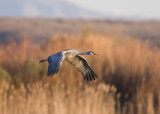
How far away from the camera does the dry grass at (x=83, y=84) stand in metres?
5.39

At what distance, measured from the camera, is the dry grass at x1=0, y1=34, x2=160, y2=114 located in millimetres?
5391

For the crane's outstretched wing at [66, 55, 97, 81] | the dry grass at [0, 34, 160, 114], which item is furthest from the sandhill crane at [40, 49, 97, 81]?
the dry grass at [0, 34, 160, 114]

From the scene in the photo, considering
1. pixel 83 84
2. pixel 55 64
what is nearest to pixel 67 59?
pixel 55 64

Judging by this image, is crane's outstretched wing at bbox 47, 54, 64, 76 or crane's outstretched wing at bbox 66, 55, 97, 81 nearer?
crane's outstretched wing at bbox 47, 54, 64, 76

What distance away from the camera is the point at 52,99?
561 centimetres

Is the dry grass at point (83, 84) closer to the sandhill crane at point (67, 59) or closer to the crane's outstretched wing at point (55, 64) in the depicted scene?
the sandhill crane at point (67, 59)

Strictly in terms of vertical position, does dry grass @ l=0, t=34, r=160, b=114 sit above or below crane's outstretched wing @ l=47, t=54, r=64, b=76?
below

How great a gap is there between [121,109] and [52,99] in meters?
1.23

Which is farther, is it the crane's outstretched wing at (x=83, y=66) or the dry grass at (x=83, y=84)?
the dry grass at (x=83, y=84)

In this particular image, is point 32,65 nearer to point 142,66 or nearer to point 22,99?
point 22,99

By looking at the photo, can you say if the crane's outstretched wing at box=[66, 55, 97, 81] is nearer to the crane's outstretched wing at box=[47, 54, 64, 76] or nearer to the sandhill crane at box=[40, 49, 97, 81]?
the sandhill crane at box=[40, 49, 97, 81]

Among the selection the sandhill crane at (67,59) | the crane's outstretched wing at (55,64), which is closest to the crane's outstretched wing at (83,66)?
the sandhill crane at (67,59)

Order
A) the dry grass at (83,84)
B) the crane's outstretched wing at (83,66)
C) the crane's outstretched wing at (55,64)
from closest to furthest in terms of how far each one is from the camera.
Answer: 1. the crane's outstretched wing at (55,64)
2. the crane's outstretched wing at (83,66)
3. the dry grass at (83,84)

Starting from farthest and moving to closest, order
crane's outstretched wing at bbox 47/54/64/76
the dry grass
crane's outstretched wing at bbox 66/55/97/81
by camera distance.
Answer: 1. the dry grass
2. crane's outstretched wing at bbox 66/55/97/81
3. crane's outstretched wing at bbox 47/54/64/76
